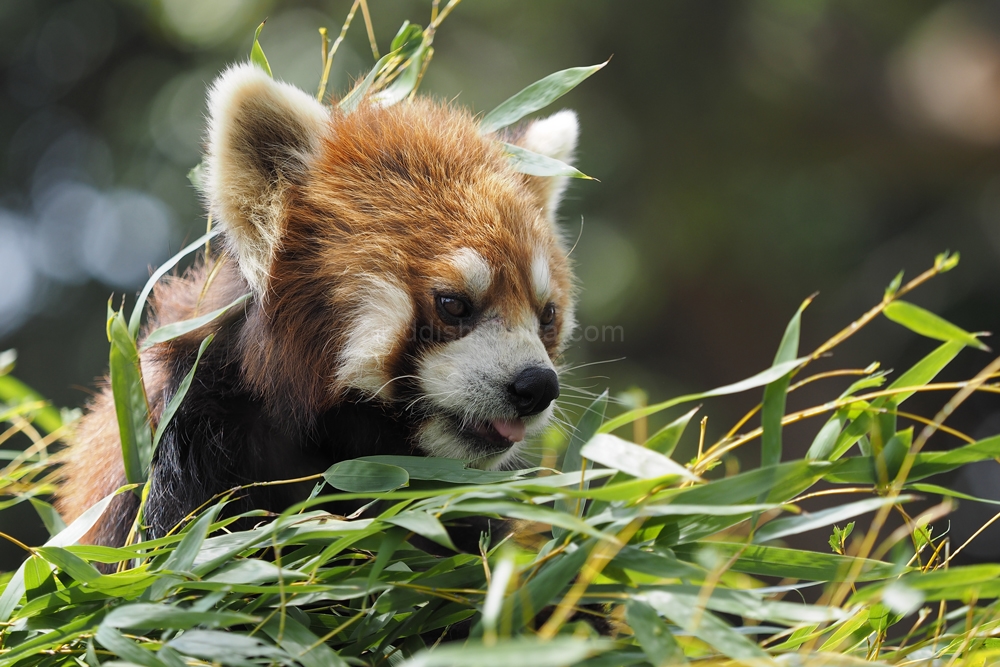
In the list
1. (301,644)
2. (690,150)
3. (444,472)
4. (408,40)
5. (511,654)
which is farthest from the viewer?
(690,150)

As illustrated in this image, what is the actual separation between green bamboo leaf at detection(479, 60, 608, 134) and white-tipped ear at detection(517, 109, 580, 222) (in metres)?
0.31

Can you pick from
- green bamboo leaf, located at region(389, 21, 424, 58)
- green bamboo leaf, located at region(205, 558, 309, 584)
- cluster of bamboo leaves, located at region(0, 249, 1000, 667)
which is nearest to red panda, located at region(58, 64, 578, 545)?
green bamboo leaf, located at region(389, 21, 424, 58)

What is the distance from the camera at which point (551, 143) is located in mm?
2145

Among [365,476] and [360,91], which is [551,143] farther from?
[365,476]

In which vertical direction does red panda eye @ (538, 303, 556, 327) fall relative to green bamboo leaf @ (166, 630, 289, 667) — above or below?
above

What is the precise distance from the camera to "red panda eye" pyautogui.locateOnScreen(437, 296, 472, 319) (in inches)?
61.8

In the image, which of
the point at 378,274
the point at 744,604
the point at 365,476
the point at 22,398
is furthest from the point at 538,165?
the point at 22,398

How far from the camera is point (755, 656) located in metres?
0.90

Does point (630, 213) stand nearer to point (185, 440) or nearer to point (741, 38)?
point (741, 38)

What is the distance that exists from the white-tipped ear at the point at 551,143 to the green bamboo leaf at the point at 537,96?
0.31 meters

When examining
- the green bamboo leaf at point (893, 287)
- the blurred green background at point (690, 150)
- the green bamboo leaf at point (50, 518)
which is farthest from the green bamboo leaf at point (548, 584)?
the blurred green background at point (690, 150)

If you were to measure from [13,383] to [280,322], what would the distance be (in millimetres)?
1070

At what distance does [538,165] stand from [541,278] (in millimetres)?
238

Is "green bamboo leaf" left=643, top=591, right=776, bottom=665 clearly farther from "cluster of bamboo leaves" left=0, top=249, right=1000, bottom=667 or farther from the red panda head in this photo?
the red panda head
